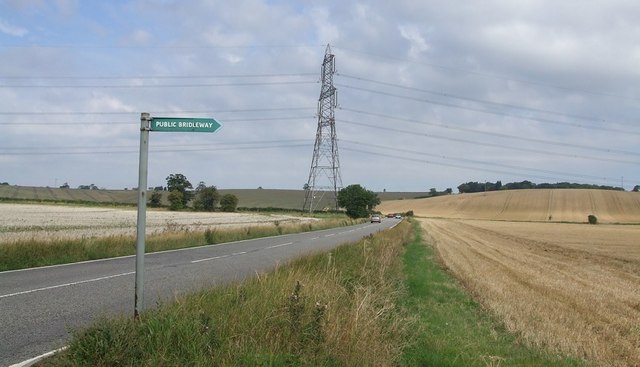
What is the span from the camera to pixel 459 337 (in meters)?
8.09

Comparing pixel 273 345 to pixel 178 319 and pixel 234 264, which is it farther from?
A: pixel 234 264

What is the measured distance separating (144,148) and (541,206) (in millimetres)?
125734

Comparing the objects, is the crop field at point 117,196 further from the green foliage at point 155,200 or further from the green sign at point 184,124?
the green sign at point 184,124

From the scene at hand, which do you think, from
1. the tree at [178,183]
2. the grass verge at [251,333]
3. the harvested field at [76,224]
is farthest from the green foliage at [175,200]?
the grass verge at [251,333]

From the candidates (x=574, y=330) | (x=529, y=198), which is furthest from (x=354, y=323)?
(x=529, y=198)

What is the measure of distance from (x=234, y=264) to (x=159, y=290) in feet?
19.8

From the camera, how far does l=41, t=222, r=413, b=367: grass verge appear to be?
506cm

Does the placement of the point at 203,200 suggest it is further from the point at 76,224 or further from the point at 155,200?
the point at 76,224

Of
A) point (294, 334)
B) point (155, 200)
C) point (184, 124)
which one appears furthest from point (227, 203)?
point (294, 334)

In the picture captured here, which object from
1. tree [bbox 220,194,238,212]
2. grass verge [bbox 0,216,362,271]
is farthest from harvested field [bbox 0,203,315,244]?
tree [bbox 220,194,238,212]

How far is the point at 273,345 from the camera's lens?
5629 millimetres

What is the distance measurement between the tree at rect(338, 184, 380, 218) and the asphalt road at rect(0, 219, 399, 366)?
94.0 metres

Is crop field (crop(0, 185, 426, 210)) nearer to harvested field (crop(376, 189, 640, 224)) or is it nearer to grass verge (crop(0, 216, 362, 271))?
harvested field (crop(376, 189, 640, 224))

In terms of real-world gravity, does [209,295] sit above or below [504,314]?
above
